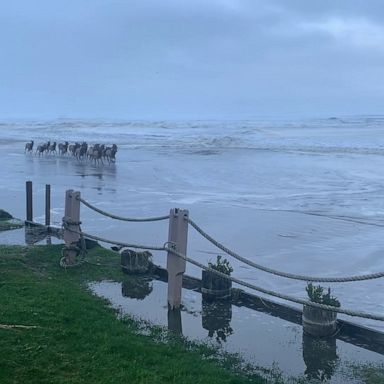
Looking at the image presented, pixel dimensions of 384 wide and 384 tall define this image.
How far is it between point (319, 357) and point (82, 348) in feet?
8.39

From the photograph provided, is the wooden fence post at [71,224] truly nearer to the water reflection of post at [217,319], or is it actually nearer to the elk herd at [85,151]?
the water reflection of post at [217,319]

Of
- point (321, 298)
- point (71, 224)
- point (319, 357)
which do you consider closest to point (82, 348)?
point (319, 357)

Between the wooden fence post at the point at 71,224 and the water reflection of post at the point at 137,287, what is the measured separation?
113 centimetres

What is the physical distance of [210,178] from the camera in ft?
90.3

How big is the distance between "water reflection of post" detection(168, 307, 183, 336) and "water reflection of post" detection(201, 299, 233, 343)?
1.03 ft

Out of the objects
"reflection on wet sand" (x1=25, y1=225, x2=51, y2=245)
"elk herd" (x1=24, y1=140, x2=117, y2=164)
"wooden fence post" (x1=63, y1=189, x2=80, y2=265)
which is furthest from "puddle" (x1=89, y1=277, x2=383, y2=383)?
"elk herd" (x1=24, y1=140, x2=117, y2=164)

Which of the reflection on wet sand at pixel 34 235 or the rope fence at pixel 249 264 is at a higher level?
the rope fence at pixel 249 264

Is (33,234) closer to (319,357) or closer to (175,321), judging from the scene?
(175,321)

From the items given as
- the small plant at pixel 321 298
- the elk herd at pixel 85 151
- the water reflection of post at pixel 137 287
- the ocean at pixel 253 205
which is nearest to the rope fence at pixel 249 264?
the small plant at pixel 321 298

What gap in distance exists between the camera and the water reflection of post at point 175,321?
23.8 ft

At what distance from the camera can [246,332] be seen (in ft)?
23.9

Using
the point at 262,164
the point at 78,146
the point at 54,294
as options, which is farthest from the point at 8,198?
the point at 78,146

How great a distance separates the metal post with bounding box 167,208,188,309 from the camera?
25.3ft

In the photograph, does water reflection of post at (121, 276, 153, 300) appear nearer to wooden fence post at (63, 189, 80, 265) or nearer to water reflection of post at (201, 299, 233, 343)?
water reflection of post at (201, 299, 233, 343)
